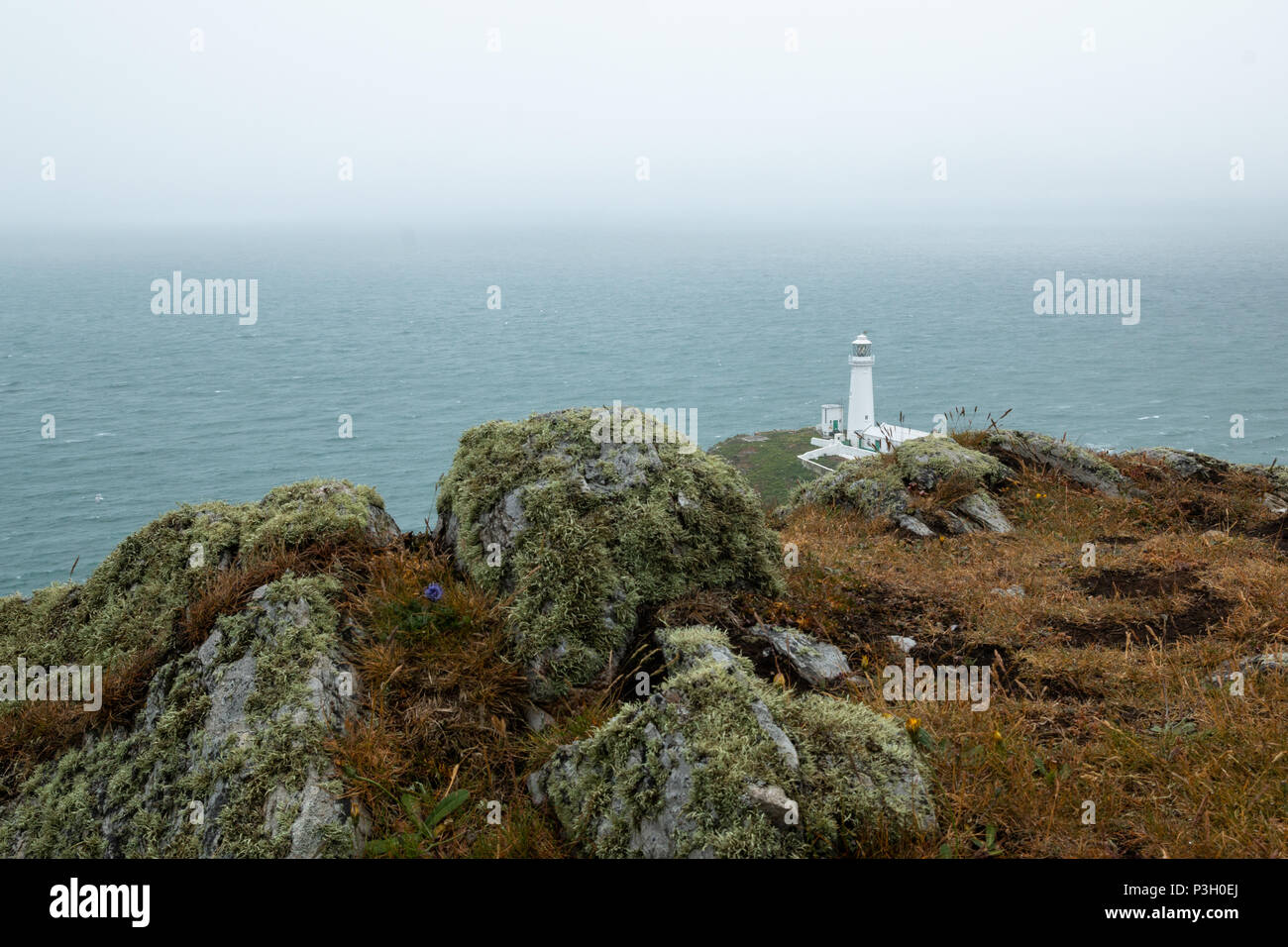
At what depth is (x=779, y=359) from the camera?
134250mm

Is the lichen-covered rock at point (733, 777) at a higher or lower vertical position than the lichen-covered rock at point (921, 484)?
lower

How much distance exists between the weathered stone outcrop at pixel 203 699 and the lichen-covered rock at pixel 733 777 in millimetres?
1285

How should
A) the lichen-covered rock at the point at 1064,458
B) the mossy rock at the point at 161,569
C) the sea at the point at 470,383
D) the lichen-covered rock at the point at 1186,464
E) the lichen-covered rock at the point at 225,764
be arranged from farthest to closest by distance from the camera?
1. the sea at the point at 470,383
2. the lichen-covered rock at the point at 1186,464
3. the lichen-covered rock at the point at 1064,458
4. the mossy rock at the point at 161,569
5. the lichen-covered rock at the point at 225,764

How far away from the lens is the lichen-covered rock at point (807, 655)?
18.6 feet

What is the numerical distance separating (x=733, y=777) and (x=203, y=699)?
3.22 metres

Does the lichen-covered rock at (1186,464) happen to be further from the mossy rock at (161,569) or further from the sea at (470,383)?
the sea at (470,383)

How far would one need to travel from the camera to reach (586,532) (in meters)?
5.94

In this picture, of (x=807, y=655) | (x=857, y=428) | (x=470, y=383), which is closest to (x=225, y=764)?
(x=807, y=655)

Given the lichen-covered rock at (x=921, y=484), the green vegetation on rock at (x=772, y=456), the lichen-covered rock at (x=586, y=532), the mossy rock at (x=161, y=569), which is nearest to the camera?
the lichen-covered rock at (x=586, y=532)

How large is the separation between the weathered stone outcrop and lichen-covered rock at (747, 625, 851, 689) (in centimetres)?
273

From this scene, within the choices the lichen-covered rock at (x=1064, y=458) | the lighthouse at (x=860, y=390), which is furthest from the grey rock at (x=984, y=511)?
the lighthouse at (x=860, y=390)

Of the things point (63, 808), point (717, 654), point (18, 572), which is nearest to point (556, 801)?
point (717, 654)
